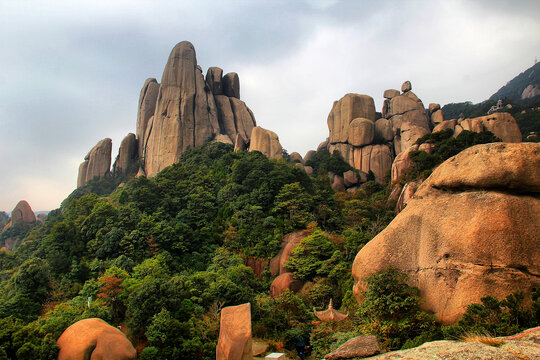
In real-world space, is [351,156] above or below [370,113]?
below

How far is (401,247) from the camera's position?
11.2 meters

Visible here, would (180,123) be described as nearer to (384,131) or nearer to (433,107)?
(384,131)

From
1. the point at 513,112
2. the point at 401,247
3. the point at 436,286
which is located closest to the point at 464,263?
the point at 436,286

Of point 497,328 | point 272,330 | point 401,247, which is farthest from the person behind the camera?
point 272,330

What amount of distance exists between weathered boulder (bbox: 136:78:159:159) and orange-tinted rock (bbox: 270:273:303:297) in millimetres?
35387

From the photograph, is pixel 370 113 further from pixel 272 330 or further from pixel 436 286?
pixel 436 286

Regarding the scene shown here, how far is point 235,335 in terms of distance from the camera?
11.6 m

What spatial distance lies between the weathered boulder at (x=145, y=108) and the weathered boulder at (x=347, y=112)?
27891mm

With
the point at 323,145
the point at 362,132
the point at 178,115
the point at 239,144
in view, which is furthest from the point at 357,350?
the point at 323,145

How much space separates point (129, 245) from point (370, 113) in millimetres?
33146

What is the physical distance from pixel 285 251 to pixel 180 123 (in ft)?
94.7

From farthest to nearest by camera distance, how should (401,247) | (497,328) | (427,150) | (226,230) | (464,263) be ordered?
(427,150) < (226,230) < (401,247) < (464,263) < (497,328)

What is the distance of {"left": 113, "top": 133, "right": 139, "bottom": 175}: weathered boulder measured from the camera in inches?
2023

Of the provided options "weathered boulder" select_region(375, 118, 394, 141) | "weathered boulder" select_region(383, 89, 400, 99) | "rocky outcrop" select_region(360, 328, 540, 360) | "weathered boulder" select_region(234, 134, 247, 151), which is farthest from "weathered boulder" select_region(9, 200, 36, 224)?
"rocky outcrop" select_region(360, 328, 540, 360)
